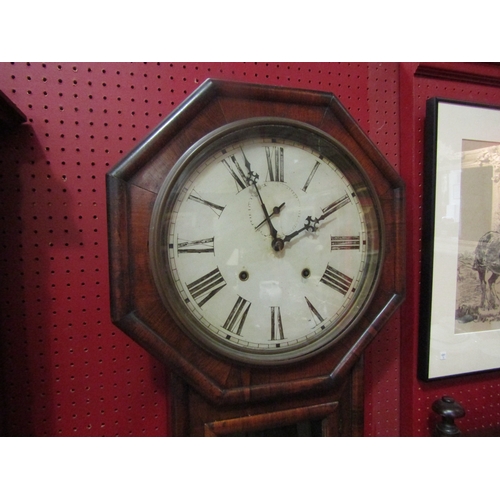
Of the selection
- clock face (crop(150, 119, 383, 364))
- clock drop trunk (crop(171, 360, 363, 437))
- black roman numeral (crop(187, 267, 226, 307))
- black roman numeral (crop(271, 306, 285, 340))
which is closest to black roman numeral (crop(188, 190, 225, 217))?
clock face (crop(150, 119, 383, 364))

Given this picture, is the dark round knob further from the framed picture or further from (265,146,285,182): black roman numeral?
(265,146,285,182): black roman numeral

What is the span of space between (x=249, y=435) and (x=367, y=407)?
0.43m

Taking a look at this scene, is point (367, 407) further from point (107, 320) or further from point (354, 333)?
point (107, 320)

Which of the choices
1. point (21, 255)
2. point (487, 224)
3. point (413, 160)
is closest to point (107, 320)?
point (21, 255)

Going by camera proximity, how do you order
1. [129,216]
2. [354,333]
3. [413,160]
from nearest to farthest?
[129,216]
[354,333]
[413,160]

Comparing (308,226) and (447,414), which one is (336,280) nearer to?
(308,226)

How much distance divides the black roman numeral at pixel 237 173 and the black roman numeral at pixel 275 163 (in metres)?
0.05

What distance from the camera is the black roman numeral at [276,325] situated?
631mm

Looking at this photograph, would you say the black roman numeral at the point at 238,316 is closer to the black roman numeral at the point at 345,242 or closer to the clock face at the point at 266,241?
the clock face at the point at 266,241

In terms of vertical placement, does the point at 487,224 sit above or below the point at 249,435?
above

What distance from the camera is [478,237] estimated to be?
0.89 m

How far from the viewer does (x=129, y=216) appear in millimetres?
555

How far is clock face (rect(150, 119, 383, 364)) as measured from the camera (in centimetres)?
58

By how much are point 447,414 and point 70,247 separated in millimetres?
1058
